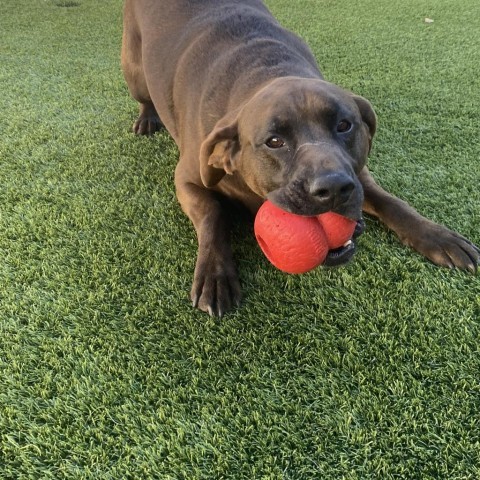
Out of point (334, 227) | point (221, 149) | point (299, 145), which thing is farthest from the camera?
point (221, 149)

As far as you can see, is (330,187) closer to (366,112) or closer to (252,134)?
(252,134)

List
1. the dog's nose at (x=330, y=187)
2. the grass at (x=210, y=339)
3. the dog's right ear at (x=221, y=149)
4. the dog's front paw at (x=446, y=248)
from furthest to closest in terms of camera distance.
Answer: the dog's right ear at (x=221, y=149) → the dog's front paw at (x=446, y=248) → the dog's nose at (x=330, y=187) → the grass at (x=210, y=339)

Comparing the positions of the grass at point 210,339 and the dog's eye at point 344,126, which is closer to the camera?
the grass at point 210,339

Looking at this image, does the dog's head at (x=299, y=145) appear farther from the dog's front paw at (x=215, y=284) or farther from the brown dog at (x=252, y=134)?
the dog's front paw at (x=215, y=284)

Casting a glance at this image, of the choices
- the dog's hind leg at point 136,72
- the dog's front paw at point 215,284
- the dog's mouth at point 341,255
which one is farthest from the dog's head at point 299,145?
the dog's hind leg at point 136,72

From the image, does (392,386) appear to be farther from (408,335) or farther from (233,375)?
(233,375)

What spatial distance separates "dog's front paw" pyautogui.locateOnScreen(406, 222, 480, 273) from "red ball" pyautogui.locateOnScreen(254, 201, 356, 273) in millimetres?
365

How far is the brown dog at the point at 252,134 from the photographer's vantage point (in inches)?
71.6

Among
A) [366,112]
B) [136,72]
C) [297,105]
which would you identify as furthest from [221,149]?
[136,72]

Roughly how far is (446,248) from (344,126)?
61 centimetres

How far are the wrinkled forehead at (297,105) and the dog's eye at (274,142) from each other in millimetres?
44

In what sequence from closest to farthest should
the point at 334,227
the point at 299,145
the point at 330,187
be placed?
the point at 330,187
the point at 334,227
the point at 299,145

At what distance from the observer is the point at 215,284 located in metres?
1.89

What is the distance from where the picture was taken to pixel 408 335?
5.45 ft
